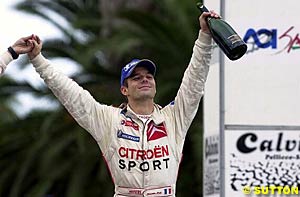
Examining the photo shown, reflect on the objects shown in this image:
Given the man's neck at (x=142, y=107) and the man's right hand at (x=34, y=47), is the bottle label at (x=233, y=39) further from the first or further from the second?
the man's right hand at (x=34, y=47)

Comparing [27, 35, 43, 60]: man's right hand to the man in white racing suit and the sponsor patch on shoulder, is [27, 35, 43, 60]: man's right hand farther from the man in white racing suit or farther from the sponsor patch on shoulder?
the sponsor patch on shoulder

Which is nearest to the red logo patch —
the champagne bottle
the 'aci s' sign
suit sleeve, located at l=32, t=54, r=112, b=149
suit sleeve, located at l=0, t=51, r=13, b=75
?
suit sleeve, located at l=32, t=54, r=112, b=149

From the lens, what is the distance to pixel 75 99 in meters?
8.27

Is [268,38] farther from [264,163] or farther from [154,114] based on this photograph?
[154,114]

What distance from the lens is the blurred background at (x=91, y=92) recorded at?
1933 cm

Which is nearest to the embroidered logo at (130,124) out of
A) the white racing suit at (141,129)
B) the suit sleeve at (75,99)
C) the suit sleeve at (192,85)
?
the white racing suit at (141,129)

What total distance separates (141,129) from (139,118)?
0.28 ft

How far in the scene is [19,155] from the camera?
20.3 metres

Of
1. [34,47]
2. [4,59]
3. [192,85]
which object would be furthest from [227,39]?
[4,59]

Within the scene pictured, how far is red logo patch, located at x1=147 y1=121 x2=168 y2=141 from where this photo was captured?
8.17 m

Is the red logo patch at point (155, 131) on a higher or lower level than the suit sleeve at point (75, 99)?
lower

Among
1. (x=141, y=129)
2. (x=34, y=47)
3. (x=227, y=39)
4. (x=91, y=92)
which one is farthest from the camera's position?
(x=91, y=92)

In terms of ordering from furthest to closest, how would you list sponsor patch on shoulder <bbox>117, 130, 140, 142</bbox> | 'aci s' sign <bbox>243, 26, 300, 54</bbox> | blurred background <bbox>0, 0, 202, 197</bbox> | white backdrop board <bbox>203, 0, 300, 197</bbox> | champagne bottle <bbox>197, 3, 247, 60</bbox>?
blurred background <bbox>0, 0, 202, 197</bbox>, 'aci s' sign <bbox>243, 26, 300, 54</bbox>, white backdrop board <bbox>203, 0, 300, 197</bbox>, sponsor patch on shoulder <bbox>117, 130, 140, 142</bbox>, champagne bottle <bbox>197, 3, 247, 60</bbox>

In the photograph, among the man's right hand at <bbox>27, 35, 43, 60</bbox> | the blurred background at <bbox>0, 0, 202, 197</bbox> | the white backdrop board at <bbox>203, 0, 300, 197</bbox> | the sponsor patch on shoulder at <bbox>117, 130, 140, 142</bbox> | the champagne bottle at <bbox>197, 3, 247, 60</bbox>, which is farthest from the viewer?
the blurred background at <bbox>0, 0, 202, 197</bbox>
